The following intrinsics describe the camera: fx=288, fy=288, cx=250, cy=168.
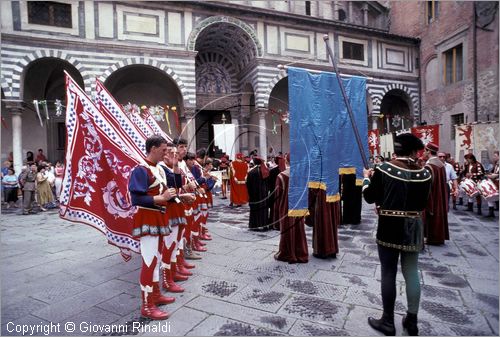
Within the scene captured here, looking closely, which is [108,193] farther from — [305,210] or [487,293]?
[487,293]

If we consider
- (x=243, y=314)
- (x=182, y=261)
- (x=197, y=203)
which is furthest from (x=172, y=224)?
(x=197, y=203)

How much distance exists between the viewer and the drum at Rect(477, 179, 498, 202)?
7.49 metres

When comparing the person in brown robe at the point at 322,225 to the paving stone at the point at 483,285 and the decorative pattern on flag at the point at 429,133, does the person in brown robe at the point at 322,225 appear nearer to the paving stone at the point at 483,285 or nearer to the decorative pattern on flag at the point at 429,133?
the paving stone at the point at 483,285

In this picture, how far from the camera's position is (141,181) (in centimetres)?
295

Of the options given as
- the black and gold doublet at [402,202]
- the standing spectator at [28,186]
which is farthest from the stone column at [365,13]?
the black and gold doublet at [402,202]

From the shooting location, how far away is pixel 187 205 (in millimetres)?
4578

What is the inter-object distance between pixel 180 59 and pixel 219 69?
4019 mm

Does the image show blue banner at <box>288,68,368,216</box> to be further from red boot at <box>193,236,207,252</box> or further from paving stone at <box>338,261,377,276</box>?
red boot at <box>193,236,207,252</box>

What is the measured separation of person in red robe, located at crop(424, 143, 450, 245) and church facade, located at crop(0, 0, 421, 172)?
18.5ft

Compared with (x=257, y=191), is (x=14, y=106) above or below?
above

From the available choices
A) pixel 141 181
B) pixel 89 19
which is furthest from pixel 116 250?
pixel 89 19

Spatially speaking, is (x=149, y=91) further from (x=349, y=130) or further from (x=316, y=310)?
(x=316, y=310)

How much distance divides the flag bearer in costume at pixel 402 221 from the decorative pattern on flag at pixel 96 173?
111 inches

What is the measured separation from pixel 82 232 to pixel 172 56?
10.3 metres
